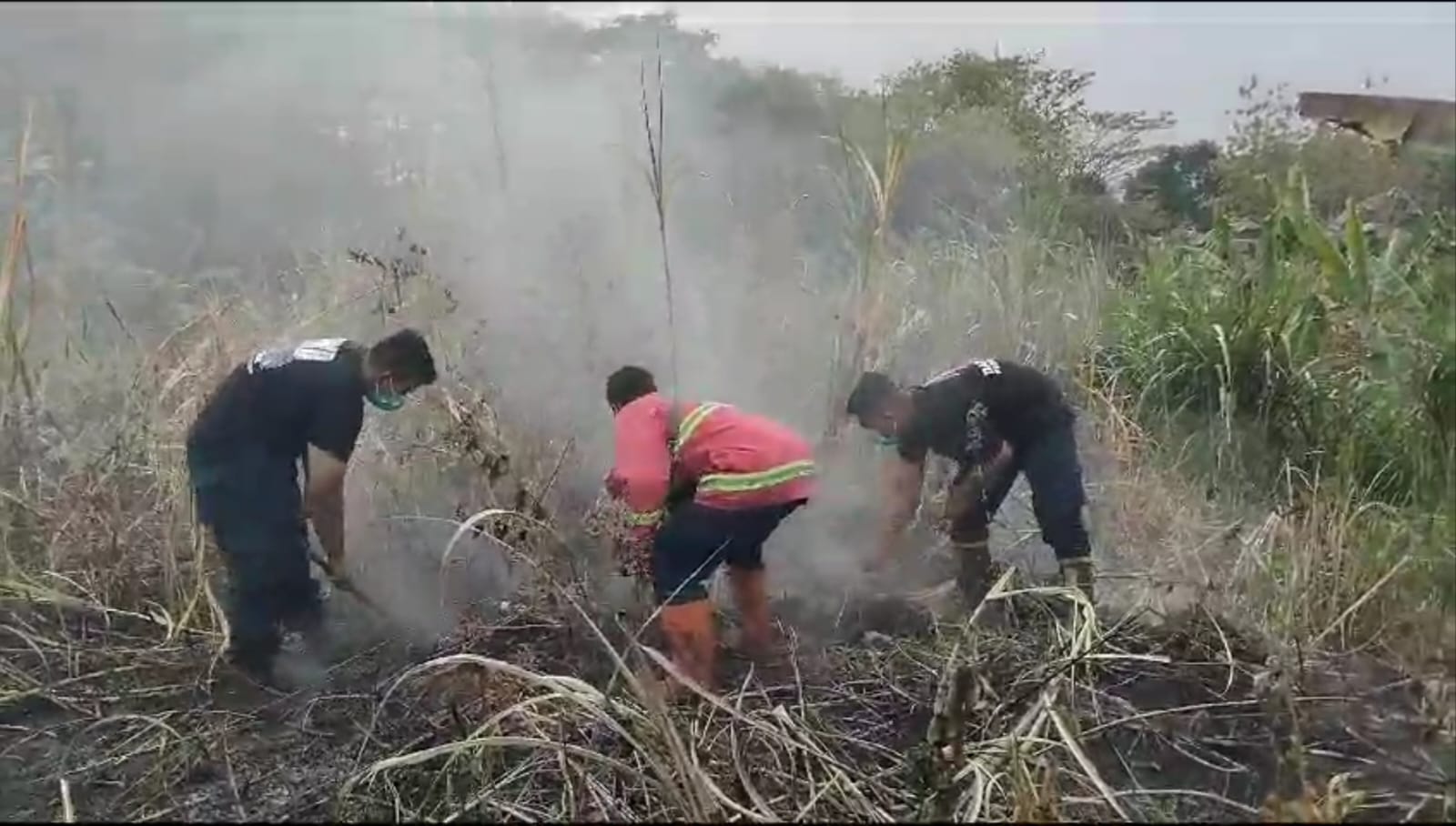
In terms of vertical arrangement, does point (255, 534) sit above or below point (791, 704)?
above

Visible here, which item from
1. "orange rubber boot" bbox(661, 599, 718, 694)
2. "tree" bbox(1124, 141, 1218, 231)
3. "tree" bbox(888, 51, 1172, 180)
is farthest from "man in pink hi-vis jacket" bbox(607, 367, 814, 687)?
"tree" bbox(1124, 141, 1218, 231)

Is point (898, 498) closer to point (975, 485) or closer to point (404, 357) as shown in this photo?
point (975, 485)

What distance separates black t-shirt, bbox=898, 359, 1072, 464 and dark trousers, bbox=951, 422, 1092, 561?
54mm

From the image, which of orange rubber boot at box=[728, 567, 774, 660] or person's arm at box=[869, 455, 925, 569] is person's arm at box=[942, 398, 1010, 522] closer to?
person's arm at box=[869, 455, 925, 569]

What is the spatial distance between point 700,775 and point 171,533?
3.02 metres

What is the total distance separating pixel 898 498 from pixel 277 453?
253 centimetres

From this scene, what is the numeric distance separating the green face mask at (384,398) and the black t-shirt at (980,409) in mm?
2014

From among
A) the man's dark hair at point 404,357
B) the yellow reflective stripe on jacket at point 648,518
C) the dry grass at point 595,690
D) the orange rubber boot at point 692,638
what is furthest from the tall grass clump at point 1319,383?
the man's dark hair at point 404,357

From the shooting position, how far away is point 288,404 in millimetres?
5227

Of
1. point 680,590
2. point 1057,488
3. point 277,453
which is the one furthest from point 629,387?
point 1057,488

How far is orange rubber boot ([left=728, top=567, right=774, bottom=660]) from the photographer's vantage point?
5.30m

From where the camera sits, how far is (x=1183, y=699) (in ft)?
15.0

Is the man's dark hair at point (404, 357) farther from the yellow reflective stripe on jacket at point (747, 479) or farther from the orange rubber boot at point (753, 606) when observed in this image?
the orange rubber boot at point (753, 606)

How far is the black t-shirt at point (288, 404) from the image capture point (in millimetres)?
5203
